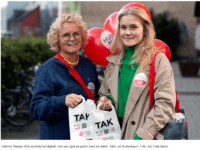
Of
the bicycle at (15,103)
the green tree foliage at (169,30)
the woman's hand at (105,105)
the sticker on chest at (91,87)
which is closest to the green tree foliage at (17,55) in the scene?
the bicycle at (15,103)

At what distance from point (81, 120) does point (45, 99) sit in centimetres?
37

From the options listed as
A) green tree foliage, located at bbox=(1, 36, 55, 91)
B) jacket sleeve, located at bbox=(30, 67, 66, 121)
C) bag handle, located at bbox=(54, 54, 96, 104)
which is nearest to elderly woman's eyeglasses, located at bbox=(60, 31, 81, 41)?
bag handle, located at bbox=(54, 54, 96, 104)

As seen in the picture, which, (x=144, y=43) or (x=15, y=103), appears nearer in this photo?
(x=144, y=43)

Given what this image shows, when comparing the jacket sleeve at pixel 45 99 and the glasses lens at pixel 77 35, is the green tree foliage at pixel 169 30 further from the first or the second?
the jacket sleeve at pixel 45 99

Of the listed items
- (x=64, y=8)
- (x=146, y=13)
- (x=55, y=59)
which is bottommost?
(x=55, y=59)

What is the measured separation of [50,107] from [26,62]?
16.9 ft

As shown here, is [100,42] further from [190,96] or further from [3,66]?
[190,96]

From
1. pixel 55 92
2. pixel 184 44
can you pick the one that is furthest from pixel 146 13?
pixel 184 44

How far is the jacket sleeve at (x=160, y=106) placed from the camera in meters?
1.74

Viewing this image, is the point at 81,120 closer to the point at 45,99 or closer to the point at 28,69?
the point at 45,99

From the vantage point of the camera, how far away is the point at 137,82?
187cm

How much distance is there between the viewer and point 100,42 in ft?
8.35

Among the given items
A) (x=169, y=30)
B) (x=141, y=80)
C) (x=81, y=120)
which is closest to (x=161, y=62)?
(x=141, y=80)

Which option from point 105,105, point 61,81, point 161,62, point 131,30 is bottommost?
point 105,105
